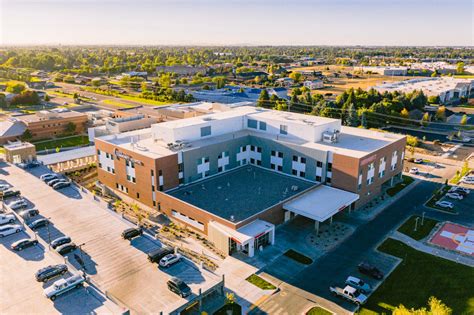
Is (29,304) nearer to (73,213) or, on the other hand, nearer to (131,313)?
(131,313)

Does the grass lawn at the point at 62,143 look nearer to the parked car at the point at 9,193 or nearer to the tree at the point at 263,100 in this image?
the parked car at the point at 9,193

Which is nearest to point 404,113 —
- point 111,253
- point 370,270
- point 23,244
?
point 370,270

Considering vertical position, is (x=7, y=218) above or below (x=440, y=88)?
below

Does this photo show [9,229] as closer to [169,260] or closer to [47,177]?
[47,177]

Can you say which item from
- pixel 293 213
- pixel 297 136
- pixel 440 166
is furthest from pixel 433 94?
pixel 293 213

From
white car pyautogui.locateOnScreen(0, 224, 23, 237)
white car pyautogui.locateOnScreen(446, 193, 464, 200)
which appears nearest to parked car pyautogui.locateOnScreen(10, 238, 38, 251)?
white car pyautogui.locateOnScreen(0, 224, 23, 237)

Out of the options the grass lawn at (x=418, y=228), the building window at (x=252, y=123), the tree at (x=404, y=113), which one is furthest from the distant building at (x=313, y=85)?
the grass lawn at (x=418, y=228)
